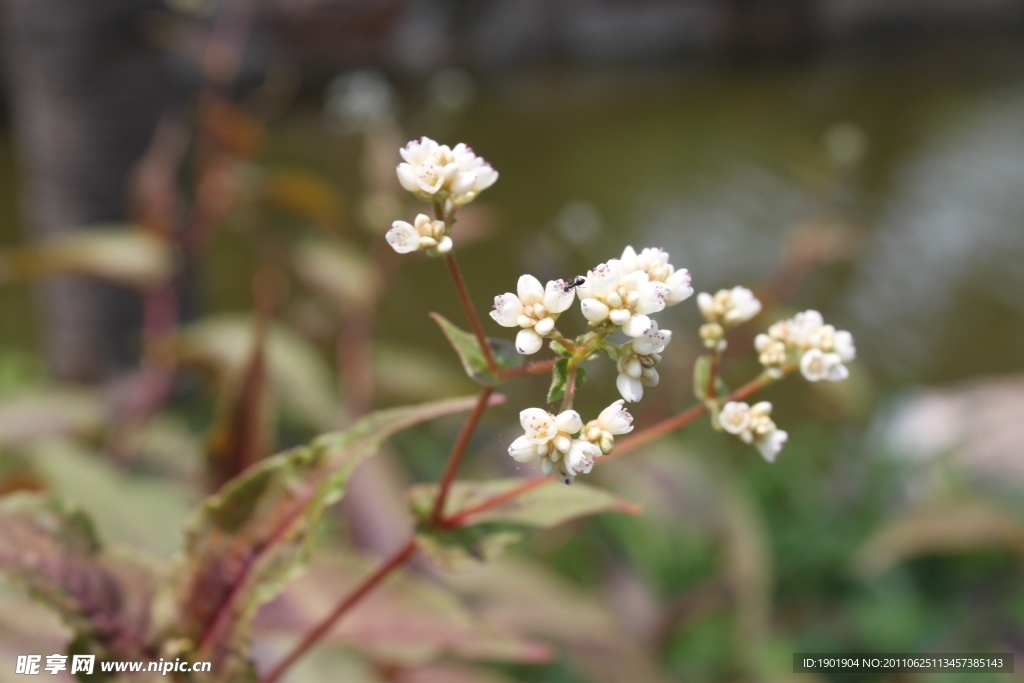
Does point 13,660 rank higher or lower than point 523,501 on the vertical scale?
lower

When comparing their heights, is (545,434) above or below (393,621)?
above

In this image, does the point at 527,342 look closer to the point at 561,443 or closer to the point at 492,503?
the point at 561,443

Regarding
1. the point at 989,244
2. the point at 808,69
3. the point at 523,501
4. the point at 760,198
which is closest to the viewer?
the point at 523,501

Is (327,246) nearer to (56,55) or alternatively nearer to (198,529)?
(56,55)

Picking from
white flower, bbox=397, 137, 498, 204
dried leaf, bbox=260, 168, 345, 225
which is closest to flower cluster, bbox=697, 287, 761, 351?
white flower, bbox=397, 137, 498, 204

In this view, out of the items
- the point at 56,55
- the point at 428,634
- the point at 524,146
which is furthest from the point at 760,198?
the point at 428,634

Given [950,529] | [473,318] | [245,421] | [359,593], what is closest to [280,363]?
[245,421]
